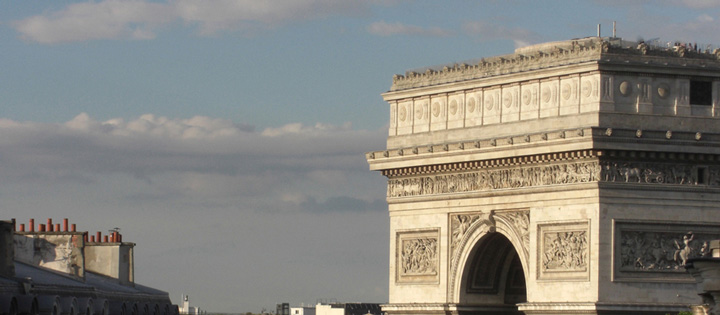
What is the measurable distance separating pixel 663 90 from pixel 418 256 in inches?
517

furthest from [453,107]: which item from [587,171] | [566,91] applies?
[587,171]

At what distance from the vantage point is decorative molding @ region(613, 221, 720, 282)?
66625mm

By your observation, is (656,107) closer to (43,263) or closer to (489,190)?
(489,190)

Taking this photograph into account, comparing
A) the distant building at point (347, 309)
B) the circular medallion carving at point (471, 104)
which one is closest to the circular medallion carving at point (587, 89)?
the circular medallion carving at point (471, 104)

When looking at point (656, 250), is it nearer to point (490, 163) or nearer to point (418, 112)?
point (490, 163)

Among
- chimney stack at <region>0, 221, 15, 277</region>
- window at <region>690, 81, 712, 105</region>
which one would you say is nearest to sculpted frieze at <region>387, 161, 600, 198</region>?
window at <region>690, 81, 712, 105</region>

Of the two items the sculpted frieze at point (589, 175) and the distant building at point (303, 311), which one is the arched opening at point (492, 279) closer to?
the sculpted frieze at point (589, 175)

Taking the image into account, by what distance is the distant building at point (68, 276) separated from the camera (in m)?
56.2

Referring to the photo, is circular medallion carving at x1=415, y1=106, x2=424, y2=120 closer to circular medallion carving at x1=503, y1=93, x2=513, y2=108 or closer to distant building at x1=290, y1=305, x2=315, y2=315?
circular medallion carving at x1=503, y1=93, x2=513, y2=108

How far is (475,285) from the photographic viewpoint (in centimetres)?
7419

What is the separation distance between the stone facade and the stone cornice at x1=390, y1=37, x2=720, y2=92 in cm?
7

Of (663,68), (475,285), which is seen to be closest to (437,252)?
(475,285)

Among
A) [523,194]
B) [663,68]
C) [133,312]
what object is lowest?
[133,312]

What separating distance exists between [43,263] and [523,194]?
17.7 metres
